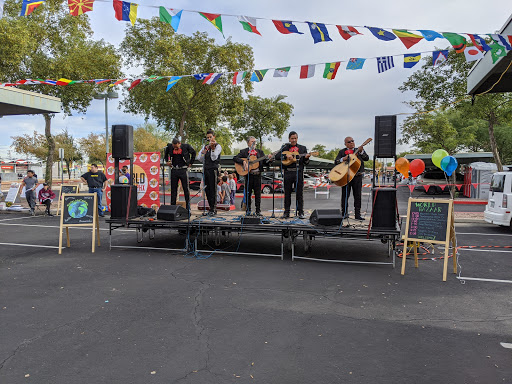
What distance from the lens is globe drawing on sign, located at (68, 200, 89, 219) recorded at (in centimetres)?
780

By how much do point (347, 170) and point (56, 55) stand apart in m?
15.0

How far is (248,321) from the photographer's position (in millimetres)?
4109

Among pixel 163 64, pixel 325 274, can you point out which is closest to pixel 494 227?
pixel 325 274

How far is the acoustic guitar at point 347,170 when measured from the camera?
7320 millimetres

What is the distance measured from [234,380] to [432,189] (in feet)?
90.4

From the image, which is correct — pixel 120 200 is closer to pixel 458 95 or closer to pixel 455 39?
pixel 455 39

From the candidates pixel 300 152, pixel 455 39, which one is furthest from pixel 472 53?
pixel 300 152

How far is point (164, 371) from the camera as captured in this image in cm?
305

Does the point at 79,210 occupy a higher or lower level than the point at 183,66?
lower

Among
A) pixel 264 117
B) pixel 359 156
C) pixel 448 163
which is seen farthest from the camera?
pixel 264 117

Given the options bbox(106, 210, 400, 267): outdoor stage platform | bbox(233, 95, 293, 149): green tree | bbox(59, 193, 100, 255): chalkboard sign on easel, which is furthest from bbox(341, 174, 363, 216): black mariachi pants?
bbox(233, 95, 293, 149): green tree

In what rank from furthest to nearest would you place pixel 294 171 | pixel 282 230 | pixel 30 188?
1. pixel 30 188
2. pixel 294 171
3. pixel 282 230

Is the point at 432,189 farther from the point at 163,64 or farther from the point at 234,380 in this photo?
the point at 234,380

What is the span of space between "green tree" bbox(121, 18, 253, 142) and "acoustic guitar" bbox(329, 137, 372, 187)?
1299 cm
